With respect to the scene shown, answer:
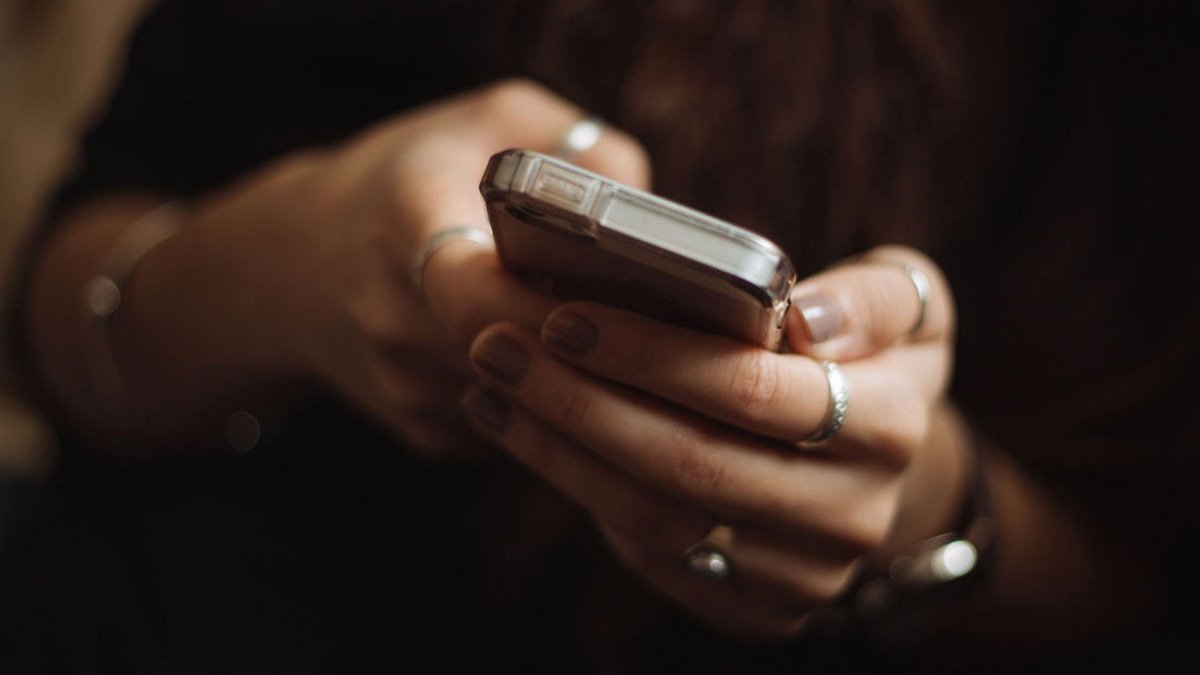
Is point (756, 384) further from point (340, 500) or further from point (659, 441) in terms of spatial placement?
point (340, 500)

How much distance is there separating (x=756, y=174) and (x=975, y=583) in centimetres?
33

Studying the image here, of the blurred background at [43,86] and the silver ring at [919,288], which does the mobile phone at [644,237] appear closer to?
the silver ring at [919,288]

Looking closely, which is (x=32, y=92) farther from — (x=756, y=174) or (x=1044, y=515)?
(x=1044, y=515)

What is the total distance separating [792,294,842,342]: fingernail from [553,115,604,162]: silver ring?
0.57 ft

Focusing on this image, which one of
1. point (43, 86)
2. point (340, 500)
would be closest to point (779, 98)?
point (340, 500)

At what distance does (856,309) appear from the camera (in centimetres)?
41

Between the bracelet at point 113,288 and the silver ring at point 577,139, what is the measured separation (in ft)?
1.26

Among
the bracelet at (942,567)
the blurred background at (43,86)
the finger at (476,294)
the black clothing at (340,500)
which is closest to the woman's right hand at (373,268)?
the finger at (476,294)

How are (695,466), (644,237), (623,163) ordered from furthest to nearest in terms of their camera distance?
(623,163), (695,466), (644,237)

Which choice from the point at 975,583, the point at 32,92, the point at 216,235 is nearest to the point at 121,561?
the point at 216,235

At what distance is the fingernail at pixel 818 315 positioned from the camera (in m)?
0.39

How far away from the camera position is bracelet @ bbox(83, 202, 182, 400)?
0.71 m

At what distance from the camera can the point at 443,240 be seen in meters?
0.42

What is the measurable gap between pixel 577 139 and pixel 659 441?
21 centimetres
